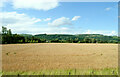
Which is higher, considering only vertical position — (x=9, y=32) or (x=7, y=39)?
(x=9, y=32)

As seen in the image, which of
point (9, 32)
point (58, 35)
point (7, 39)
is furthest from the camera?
point (58, 35)

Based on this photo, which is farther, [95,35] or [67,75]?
[95,35]

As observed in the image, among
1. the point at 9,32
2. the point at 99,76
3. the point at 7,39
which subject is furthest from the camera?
the point at 9,32

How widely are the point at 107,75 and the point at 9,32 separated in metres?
61.4

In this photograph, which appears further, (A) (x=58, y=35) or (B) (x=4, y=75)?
(A) (x=58, y=35)

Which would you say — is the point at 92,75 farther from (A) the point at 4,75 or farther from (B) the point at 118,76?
(A) the point at 4,75

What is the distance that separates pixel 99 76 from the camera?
392cm

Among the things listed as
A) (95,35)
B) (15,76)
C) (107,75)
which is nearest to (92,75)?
(107,75)

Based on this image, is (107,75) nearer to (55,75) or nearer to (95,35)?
(55,75)

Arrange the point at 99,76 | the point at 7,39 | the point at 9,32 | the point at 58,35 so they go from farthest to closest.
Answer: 1. the point at 58,35
2. the point at 9,32
3. the point at 7,39
4. the point at 99,76

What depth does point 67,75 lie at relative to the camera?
4.04 m

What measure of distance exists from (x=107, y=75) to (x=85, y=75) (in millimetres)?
803

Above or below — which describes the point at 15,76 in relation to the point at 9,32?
below

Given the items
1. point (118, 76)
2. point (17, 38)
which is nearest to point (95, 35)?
point (17, 38)
